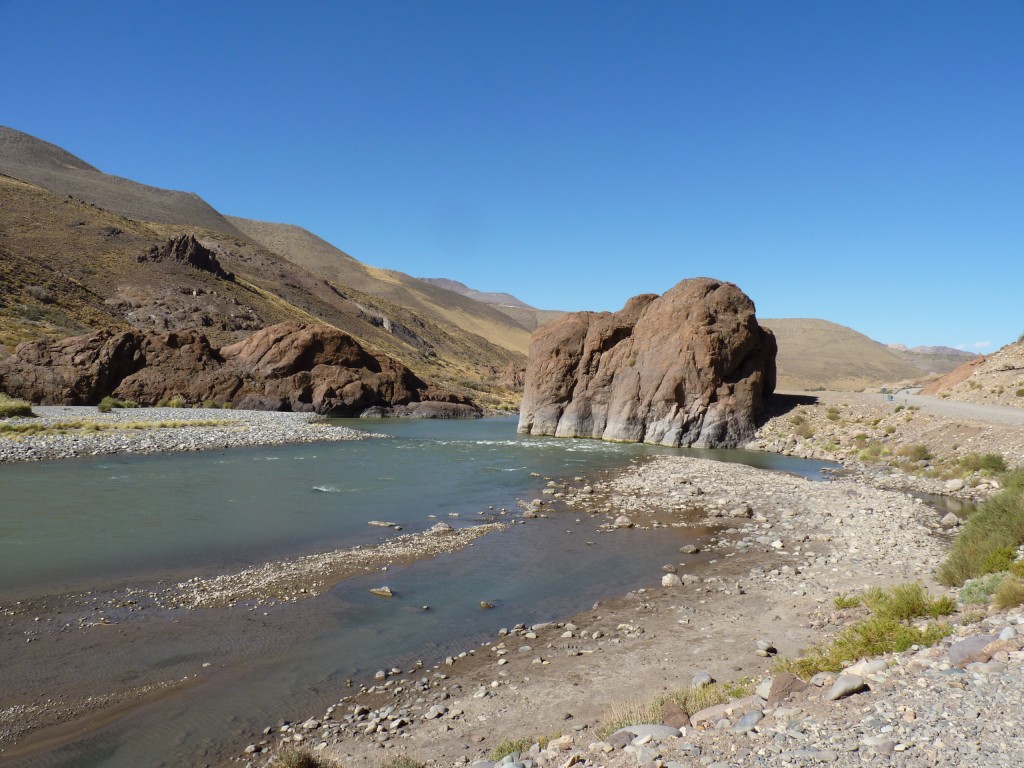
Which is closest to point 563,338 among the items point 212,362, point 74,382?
point 212,362

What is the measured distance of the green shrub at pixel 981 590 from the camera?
714cm

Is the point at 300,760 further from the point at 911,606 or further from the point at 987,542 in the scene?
the point at 987,542

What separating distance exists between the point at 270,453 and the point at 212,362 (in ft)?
80.5

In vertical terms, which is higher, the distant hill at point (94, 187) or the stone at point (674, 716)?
the distant hill at point (94, 187)

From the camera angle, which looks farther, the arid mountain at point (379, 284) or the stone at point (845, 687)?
the arid mountain at point (379, 284)

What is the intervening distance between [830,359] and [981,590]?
133 meters

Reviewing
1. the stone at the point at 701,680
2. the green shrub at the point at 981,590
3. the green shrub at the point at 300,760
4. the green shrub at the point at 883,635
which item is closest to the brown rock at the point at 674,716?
the stone at the point at 701,680

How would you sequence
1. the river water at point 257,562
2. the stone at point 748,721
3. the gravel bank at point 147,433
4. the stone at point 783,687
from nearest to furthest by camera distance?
the stone at point 748,721, the stone at point 783,687, the river water at point 257,562, the gravel bank at point 147,433

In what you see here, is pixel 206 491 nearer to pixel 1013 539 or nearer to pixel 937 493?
pixel 1013 539

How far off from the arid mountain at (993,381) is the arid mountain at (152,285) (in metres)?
40.3

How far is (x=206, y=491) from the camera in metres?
18.4

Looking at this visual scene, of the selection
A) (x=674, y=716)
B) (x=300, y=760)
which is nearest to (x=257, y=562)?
(x=300, y=760)

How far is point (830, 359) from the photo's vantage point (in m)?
127

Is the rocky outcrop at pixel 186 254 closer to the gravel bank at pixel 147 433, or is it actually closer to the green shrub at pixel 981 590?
the gravel bank at pixel 147 433
